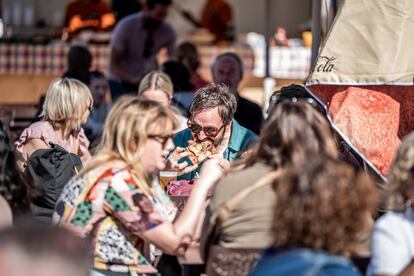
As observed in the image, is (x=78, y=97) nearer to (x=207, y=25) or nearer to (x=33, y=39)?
(x=33, y=39)

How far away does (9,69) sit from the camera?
13422mm

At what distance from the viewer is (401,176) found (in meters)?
3.90

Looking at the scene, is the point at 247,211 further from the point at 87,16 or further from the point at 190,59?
the point at 87,16

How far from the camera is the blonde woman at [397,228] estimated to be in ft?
12.4

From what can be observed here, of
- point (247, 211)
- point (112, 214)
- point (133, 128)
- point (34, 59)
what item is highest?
point (133, 128)

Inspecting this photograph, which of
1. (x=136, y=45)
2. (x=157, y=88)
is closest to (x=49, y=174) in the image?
(x=157, y=88)

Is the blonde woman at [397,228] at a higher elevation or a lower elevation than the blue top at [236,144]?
higher

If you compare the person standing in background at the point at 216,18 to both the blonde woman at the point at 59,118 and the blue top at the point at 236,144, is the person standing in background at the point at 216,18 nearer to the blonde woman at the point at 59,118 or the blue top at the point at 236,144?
the blonde woman at the point at 59,118

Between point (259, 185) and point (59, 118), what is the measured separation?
2.64m

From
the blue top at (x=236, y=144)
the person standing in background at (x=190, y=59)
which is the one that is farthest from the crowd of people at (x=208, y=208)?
the person standing in background at (x=190, y=59)

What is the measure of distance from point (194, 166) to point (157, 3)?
514 cm

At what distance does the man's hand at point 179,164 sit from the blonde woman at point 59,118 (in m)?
0.80

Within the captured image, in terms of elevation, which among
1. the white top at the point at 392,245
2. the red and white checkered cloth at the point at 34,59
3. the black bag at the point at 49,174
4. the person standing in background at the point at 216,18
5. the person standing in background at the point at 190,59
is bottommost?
the red and white checkered cloth at the point at 34,59

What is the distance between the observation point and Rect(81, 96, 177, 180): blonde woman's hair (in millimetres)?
4320
